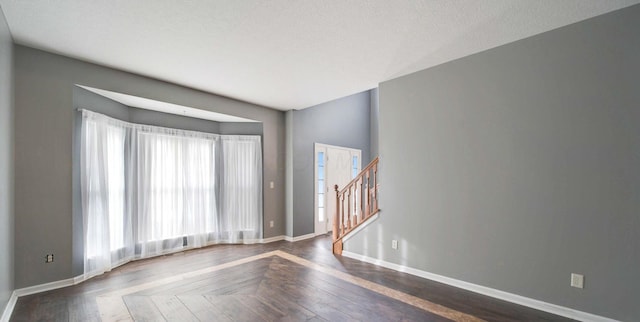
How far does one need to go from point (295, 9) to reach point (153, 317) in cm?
306

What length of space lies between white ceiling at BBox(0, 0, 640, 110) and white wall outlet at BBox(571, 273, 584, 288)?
2345mm

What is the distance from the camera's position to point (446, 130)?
11.1 ft

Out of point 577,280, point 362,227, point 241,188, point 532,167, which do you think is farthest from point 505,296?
point 241,188

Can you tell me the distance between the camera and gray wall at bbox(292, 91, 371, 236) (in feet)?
18.7

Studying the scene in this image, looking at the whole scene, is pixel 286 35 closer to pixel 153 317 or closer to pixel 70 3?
pixel 70 3

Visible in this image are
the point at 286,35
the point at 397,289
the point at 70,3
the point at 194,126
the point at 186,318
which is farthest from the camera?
the point at 194,126

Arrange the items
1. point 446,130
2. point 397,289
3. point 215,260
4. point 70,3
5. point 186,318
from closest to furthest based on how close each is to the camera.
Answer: point 70,3
point 186,318
point 397,289
point 446,130
point 215,260

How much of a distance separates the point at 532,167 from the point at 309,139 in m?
4.00

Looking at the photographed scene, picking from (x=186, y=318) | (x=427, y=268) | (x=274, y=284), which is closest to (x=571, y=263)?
(x=427, y=268)

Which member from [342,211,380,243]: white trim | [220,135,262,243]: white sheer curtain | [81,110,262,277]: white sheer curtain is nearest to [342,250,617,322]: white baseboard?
[342,211,380,243]: white trim

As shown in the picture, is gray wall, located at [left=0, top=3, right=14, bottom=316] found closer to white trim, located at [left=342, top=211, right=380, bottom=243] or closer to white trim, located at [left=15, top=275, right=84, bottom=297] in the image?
white trim, located at [left=15, top=275, right=84, bottom=297]

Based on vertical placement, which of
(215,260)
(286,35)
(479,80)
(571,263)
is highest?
(286,35)

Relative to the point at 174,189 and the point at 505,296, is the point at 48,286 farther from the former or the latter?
the point at 505,296

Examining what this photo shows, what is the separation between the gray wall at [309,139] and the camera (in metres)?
5.70
